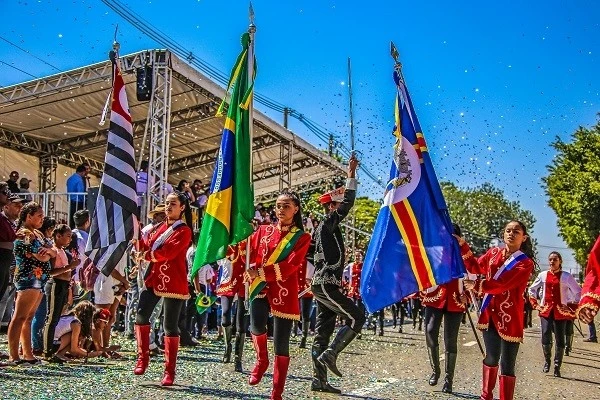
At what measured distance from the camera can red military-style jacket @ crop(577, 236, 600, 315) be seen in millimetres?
5812

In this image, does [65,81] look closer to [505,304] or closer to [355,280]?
[355,280]

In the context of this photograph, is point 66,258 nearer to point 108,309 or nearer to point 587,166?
point 108,309

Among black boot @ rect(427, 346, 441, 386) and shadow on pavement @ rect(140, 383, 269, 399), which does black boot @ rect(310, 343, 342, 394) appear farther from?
black boot @ rect(427, 346, 441, 386)

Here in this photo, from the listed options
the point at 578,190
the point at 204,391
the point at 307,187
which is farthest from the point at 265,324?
the point at 578,190

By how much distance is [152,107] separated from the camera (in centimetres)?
1599

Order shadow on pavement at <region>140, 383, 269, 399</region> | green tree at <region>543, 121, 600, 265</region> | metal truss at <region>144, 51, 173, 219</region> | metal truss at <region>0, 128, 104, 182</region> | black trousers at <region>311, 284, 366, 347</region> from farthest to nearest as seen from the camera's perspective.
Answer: green tree at <region>543, 121, 600, 265</region> → metal truss at <region>0, 128, 104, 182</region> → metal truss at <region>144, 51, 173, 219</region> → black trousers at <region>311, 284, 366, 347</region> → shadow on pavement at <region>140, 383, 269, 399</region>

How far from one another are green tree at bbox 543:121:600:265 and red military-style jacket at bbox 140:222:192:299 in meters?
36.8

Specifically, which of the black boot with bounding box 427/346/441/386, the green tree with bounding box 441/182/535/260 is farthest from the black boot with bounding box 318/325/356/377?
the green tree with bounding box 441/182/535/260

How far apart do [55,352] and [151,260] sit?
2.95m

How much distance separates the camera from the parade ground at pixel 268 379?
815 centimetres

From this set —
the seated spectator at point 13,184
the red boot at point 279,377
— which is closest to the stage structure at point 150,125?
the seated spectator at point 13,184

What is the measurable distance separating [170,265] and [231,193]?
0.98 m

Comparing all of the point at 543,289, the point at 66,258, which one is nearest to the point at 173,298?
the point at 66,258

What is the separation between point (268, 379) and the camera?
9758 millimetres
